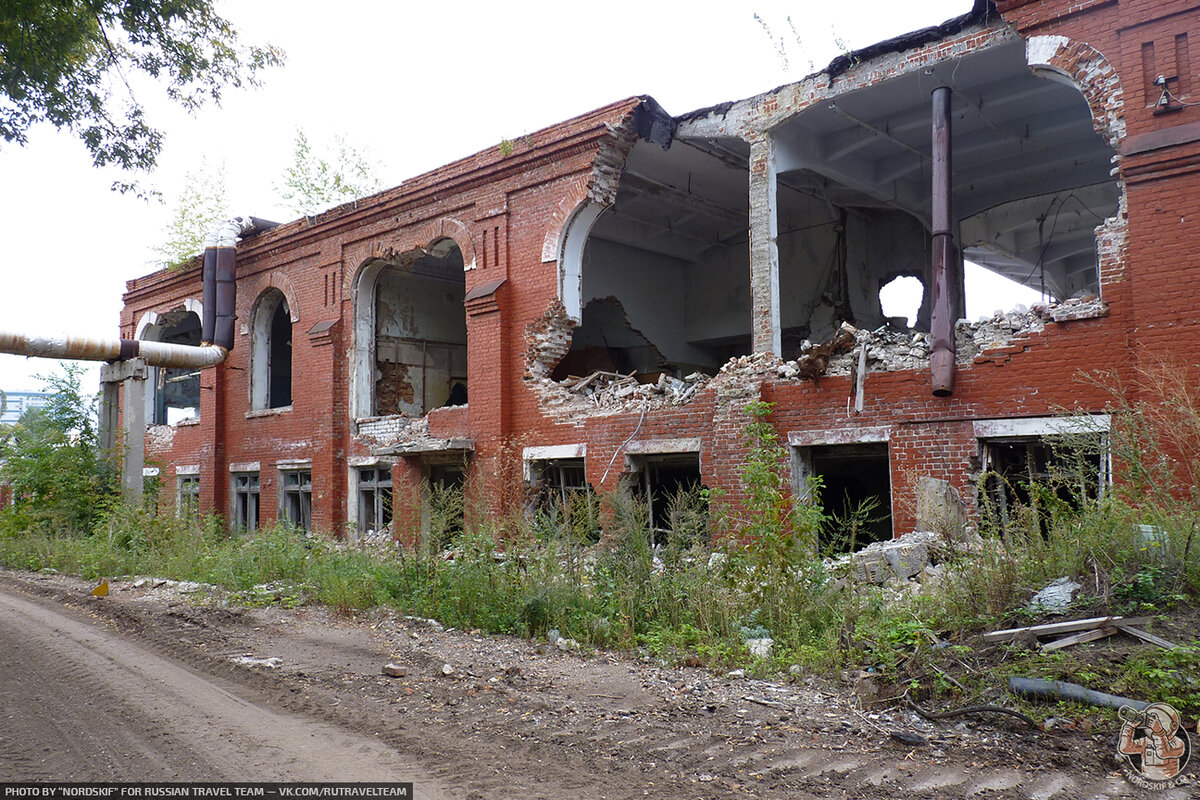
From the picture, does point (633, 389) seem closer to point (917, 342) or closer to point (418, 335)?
point (917, 342)

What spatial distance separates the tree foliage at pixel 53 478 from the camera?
1677 centimetres

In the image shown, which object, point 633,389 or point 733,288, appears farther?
point 733,288

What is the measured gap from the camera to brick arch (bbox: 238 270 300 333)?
1814 cm

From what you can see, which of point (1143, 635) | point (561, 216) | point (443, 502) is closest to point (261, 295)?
point (561, 216)

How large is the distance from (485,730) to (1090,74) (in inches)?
355

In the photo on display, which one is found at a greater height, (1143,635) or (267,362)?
(267,362)

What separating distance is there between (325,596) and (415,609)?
1494mm

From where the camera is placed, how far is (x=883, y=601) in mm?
7020

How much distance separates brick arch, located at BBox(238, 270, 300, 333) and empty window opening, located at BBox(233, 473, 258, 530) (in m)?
3.51

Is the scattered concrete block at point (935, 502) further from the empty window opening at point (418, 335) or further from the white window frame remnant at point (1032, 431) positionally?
the empty window opening at point (418, 335)

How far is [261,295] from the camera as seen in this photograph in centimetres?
1925

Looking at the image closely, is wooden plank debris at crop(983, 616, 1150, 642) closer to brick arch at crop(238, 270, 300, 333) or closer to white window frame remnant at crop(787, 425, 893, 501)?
white window frame remnant at crop(787, 425, 893, 501)

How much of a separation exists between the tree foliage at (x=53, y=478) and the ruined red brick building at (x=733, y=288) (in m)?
2.69

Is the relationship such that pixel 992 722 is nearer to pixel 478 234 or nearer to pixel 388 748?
pixel 388 748
